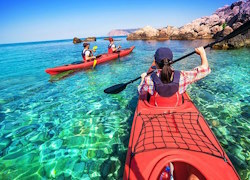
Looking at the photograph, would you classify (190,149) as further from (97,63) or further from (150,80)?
(97,63)

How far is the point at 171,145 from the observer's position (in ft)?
7.97

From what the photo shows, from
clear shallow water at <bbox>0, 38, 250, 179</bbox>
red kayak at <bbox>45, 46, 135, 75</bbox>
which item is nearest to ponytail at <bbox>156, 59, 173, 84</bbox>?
clear shallow water at <bbox>0, 38, 250, 179</bbox>

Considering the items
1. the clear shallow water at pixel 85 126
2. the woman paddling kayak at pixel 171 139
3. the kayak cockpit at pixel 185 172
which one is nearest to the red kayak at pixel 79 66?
the clear shallow water at pixel 85 126

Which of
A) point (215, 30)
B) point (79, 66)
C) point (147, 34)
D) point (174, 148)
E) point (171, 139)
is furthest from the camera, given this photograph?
point (147, 34)

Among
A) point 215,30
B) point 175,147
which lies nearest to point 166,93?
point 175,147

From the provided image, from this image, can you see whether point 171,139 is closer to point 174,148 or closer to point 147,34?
point 174,148

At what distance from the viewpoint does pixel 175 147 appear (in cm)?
237

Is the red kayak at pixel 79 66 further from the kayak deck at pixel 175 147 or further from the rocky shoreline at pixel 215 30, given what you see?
the rocky shoreline at pixel 215 30

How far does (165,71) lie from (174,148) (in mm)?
1346

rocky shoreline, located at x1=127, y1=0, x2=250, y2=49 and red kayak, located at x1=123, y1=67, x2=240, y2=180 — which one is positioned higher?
rocky shoreline, located at x1=127, y1=0, x2=250, y2=49

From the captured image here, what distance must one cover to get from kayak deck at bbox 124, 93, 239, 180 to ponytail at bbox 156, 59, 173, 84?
78 cm

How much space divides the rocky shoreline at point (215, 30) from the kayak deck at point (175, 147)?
56.4ft

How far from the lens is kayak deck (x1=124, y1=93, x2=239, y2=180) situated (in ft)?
6.77

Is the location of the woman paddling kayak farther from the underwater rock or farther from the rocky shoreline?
the rocky shoreline
